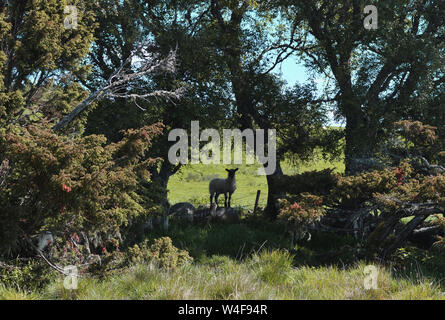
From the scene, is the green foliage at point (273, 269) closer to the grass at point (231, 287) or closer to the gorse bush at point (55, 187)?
the grass at point (231, 287)

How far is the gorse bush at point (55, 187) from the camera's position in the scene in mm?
6609

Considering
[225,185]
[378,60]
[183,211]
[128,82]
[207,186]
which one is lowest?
[183,211]

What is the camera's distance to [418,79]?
13.1 m

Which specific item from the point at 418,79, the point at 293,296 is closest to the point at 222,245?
the point at 293,296

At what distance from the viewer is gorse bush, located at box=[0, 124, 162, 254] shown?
21.7 feet

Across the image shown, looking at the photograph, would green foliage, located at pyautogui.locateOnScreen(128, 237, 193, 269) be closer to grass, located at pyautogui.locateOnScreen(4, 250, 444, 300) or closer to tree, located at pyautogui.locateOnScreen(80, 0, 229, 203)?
grass, located at pyautogui.locateOnScreen(4, 250, 444, 300)

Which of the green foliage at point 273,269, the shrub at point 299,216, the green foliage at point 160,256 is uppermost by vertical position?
the shrub at point 299,216

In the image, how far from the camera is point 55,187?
259 inches

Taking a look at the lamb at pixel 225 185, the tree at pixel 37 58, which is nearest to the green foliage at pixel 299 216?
the tree at pixel 37 58

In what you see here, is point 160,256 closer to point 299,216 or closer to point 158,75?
point 299,216

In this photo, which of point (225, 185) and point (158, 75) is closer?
point (158, 75)

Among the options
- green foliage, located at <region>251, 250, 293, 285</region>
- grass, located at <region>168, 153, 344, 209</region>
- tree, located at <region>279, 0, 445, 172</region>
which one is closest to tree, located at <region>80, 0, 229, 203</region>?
tree, located at <region>279, 0, 445, 172</region>

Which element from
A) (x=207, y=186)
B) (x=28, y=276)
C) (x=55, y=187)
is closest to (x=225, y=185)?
(x=28, y=276)
